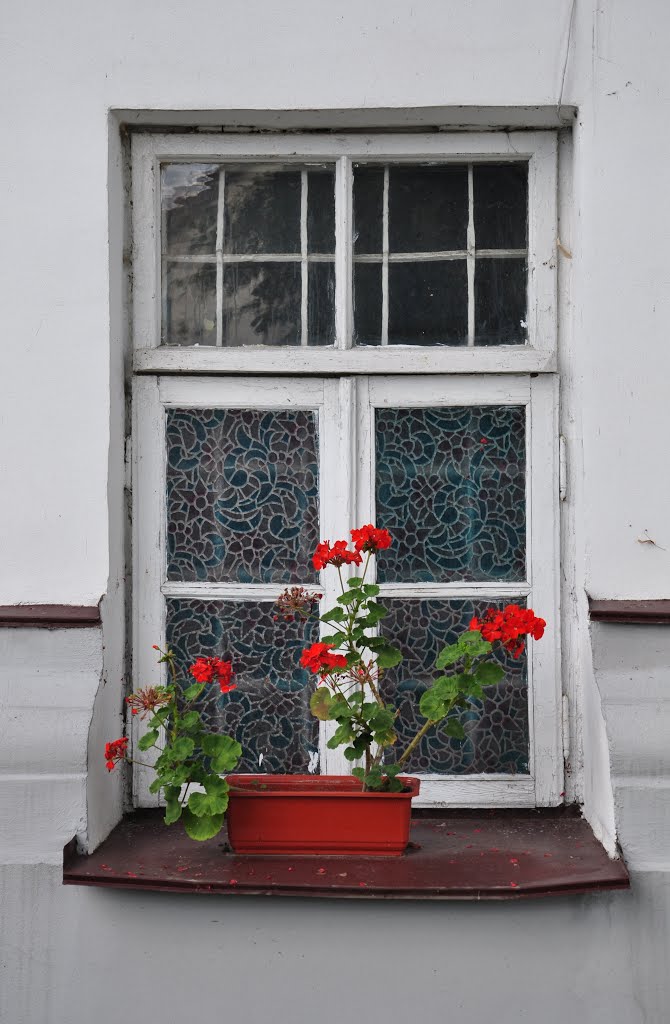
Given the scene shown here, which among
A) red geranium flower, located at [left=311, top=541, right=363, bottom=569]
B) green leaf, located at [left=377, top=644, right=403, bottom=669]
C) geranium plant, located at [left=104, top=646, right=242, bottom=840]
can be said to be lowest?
geranium plant, located at [left=104, top=646, right=242, bottom=840]

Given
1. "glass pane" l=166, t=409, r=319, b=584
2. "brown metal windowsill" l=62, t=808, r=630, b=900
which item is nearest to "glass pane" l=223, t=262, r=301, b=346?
"glass pane" l=166, t=409, r=319, b=584

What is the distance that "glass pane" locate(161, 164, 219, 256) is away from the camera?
3.01 metres

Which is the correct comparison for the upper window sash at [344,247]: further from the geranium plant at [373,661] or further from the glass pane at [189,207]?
the geranium plant at [373,661]

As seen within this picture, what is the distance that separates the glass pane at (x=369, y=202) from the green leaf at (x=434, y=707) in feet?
4.21

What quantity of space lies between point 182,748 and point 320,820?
1.28 ft

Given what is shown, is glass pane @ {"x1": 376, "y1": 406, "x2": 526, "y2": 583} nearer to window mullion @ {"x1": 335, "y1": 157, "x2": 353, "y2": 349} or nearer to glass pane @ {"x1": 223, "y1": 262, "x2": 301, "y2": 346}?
window mullion @ {"x1": 335, "y1": 157, "x2": 353, "y2": 349}

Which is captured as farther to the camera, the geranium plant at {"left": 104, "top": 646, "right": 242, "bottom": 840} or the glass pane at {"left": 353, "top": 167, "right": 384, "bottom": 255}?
the glass pane at {"left": 353, "top": 167, "right": 384, "bottom": 255}

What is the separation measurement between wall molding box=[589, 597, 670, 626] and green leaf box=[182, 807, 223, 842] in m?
1.07

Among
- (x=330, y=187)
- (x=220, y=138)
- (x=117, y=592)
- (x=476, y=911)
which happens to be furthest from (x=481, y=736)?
(x=220, y=138)

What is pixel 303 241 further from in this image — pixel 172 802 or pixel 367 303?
pixel 172 802

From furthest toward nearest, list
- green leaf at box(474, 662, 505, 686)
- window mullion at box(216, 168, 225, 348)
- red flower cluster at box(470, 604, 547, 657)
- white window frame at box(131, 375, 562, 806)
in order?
1. window mullion at box(216, 168, 225, 348)
2. white window frame at box(131, 375, 562, 806)
3. green leaf at box(474, 662, 505, 686)
4. red flower cluster at box(470, 604, 547, 657)

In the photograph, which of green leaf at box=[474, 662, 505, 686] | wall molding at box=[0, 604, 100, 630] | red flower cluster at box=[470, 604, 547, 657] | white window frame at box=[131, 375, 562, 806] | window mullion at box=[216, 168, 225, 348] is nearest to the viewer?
red flower cluster at box=[470, 604, 547, 657]

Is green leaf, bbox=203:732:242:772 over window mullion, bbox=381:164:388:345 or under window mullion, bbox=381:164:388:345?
under

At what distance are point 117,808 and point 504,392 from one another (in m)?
1.58
